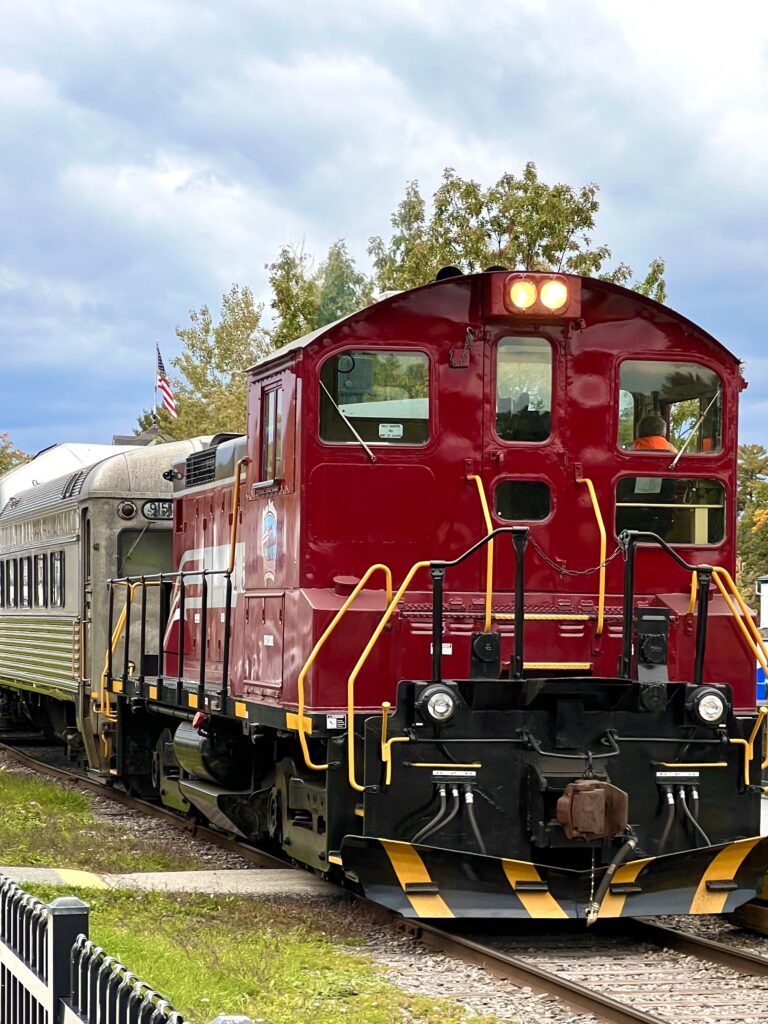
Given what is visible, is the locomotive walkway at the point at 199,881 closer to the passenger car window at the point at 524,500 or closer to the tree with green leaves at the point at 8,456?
the passenger car window at the point at 524,500

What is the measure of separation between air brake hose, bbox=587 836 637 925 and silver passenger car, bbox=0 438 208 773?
246 inches

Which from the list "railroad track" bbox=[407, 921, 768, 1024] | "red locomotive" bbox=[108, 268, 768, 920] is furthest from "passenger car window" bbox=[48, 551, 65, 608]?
"railroad track" bbox=[407, 921, 768, 1024]

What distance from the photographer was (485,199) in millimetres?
22078

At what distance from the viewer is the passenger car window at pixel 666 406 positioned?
32.1ft

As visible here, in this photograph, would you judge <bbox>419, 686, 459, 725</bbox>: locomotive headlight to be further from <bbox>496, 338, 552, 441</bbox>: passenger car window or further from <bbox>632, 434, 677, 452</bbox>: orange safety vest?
<bbox>632, 434, 677, 452</bbox>: orange safety vest

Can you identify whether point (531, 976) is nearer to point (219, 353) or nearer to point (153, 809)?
point (153, 809)

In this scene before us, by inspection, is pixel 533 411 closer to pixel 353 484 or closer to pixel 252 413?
pixel 353 484

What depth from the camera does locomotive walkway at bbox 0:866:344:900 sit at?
32.9 feet

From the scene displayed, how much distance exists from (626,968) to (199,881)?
3482 mm

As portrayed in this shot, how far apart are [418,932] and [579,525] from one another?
284 centimetres

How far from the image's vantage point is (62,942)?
4.15 m

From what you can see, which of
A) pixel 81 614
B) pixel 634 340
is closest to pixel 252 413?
pixel 634 340

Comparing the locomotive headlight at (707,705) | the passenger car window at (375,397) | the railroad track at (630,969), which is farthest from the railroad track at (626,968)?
the passenger car window at (375,397)

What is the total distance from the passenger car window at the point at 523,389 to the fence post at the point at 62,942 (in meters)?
5.93
